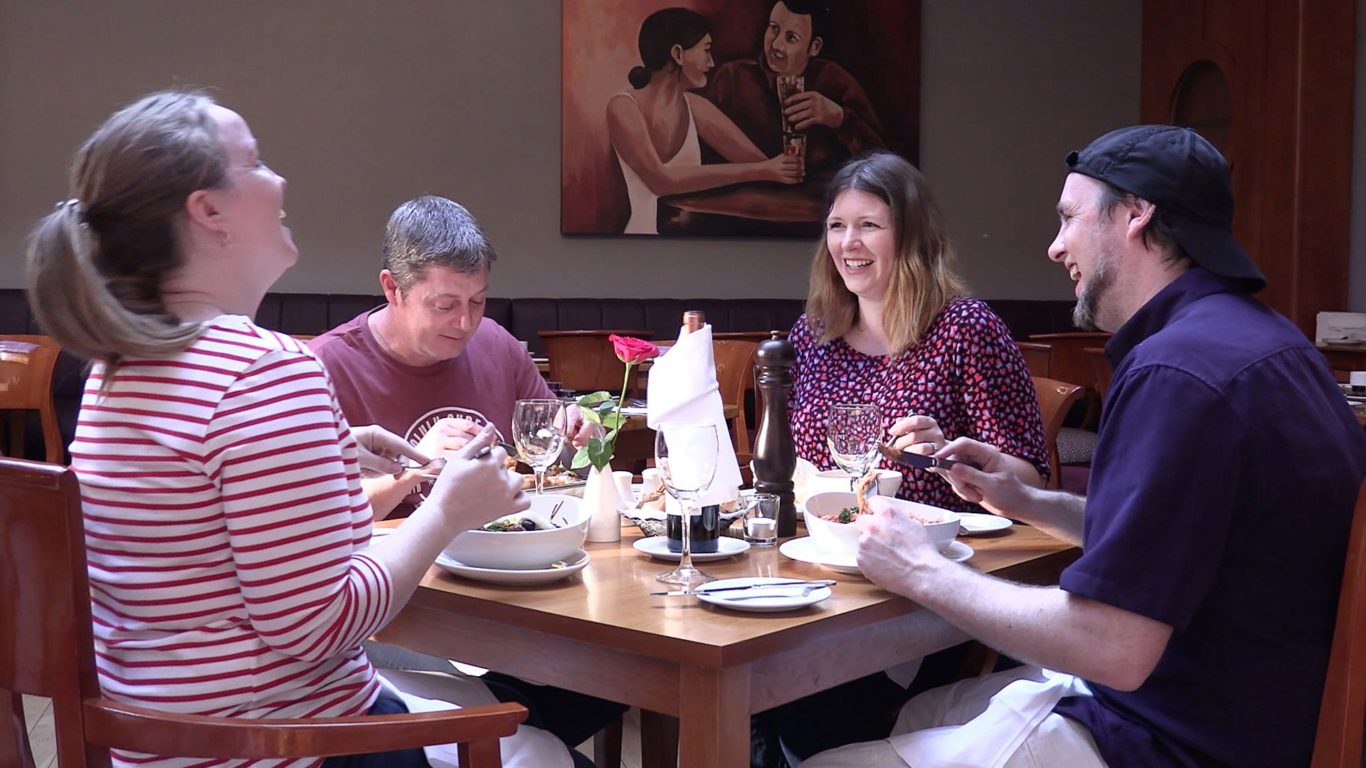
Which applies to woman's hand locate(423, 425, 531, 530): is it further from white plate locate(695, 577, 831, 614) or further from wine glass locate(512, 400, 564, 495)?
wine glass locate(512, 400, 564, 495)

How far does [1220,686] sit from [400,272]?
63.3 inches

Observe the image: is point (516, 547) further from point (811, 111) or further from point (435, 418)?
point (811, 111)

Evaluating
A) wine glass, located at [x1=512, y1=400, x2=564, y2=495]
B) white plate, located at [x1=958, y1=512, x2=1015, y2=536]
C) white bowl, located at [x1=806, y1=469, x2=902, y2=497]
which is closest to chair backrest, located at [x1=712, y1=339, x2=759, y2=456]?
white bowl, located at [x1=806, y1=469, x2=902, y2=497]

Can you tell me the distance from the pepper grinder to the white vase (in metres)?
0.23

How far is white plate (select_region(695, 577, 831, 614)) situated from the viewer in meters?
1.32

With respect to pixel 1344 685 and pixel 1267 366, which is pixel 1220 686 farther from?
pixel 1267 366

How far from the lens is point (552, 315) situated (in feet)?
21.7

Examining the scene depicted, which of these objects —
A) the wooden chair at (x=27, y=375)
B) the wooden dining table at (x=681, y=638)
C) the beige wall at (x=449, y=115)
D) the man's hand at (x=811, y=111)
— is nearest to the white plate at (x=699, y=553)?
the wooden dining table at (x=681, y=638)

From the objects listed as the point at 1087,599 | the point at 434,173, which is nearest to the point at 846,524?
the point at 1087,599

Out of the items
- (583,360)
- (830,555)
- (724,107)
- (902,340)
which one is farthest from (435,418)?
(724,107)

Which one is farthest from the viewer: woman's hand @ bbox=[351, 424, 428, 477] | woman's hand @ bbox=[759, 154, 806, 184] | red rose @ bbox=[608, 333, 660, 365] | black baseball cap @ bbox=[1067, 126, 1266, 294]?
woman's hand @ bbox=[759, 154, 806, 184]

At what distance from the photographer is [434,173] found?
6547mm

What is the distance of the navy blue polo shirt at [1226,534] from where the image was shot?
1.21 m

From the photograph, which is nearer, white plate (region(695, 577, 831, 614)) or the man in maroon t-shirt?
white plate (region(695, 577, 831, 614))
